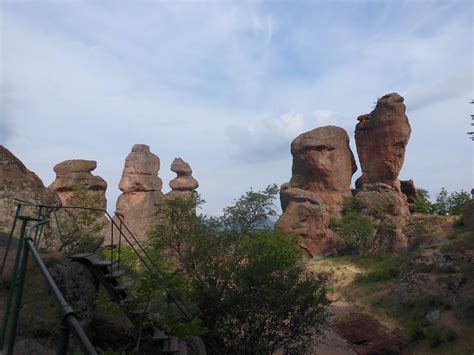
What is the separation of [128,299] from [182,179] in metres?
43.9

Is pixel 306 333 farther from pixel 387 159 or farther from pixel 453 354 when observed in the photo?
pixel 387 159

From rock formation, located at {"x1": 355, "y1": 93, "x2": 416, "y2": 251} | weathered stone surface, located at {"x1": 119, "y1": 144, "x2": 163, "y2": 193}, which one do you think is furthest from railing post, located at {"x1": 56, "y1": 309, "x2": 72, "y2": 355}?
weathered stone surface, located at {"x1": 119, "y1": 144, "x2": 163, "y2": 193}

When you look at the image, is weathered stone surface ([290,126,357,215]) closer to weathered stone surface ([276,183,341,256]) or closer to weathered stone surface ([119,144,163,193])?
weathered stone surface ([276,183,341,256])

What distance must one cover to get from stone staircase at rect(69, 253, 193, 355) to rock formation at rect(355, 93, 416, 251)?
3552 centimetres

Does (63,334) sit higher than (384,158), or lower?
lower

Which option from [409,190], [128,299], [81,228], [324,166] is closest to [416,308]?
[128,299]

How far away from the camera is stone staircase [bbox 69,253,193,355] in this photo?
8000 millimetres

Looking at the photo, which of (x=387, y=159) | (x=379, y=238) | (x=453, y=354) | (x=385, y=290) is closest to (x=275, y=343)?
(x=453, y=354)

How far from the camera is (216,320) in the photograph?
12289 millimetres

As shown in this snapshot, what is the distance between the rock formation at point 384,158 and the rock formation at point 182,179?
20.0 metres

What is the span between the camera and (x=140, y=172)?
47.7 metres

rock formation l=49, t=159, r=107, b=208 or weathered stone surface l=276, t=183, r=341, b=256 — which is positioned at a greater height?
rock formation l=49, t=159, r=107, b=208

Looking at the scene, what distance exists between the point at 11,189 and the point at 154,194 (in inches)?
1351

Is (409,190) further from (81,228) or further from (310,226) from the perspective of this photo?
(81,228)
